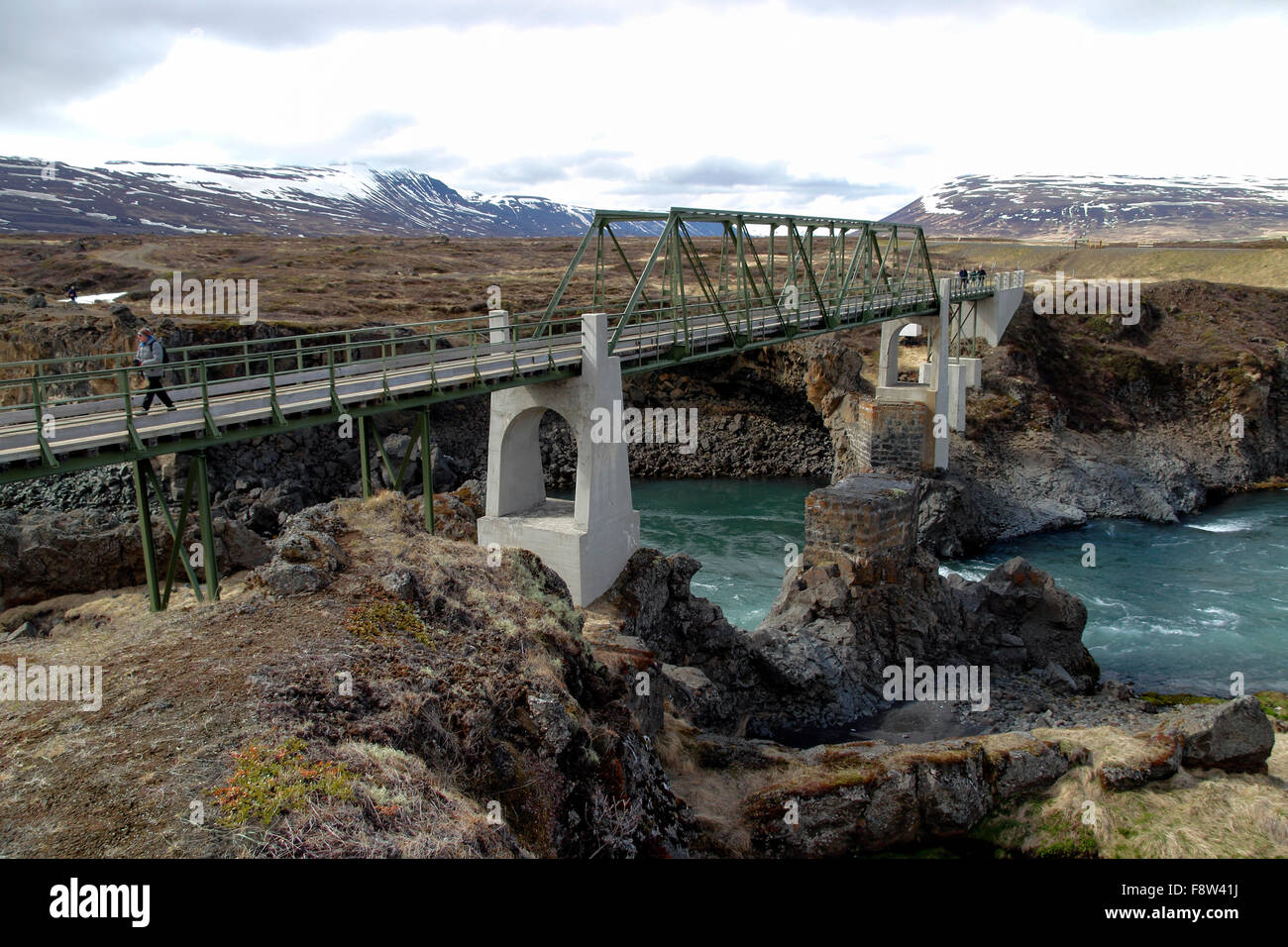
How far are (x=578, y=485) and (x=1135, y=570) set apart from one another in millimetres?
26724

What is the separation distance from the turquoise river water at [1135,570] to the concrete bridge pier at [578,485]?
1051cm

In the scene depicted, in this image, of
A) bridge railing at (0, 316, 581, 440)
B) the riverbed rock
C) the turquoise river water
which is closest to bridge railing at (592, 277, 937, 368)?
bridge railing at (0, 316, 581, 440)

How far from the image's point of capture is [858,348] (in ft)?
186

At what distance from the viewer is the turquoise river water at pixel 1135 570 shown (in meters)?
28.9

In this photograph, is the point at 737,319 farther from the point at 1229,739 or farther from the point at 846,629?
the point at 1229,739

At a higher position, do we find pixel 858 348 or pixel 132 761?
pixel 858 348

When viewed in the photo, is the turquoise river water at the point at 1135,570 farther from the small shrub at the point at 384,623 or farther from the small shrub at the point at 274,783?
the small shrub at the point at 274,783

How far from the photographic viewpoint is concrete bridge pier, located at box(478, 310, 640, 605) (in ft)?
71.4

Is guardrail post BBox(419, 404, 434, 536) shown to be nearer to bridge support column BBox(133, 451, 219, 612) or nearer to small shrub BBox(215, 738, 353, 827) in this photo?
bridge support column BBox(133, 451, 219, 612)

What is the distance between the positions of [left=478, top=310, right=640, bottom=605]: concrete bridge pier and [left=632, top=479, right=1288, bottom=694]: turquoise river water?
34.5ft

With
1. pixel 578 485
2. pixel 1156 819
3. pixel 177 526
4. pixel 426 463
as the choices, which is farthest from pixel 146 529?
pixel 1156 819
